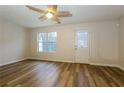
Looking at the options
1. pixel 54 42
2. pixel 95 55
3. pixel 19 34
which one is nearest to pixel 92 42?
pixel 95 55

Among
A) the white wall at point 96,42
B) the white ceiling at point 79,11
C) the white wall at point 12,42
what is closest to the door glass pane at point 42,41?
the white wall at point 96,42

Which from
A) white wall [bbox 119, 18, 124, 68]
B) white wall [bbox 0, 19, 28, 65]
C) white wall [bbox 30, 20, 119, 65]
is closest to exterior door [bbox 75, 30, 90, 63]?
white wall [bbox 30, 20, 119, 65]

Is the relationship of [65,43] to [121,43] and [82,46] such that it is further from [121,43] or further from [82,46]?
[121,43]

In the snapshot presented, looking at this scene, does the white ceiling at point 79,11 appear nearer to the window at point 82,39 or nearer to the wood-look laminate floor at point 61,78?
the window at point 82,39

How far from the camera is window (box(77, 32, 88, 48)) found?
250 inches

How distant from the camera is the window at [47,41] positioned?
23.9 ft

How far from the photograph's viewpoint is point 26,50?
796 cm

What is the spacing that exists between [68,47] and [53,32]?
4.58 feet

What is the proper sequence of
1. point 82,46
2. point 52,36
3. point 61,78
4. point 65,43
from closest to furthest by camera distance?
1. point 61,78
2. point 82,46
3. point 65,43
4. point 52,36

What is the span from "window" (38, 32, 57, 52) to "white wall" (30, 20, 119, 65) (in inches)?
12.3

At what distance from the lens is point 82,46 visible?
6.45 meters

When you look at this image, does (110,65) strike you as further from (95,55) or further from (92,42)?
(92,42)

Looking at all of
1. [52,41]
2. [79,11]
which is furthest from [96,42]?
[52,41]

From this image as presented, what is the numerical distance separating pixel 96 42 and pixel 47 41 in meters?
3.12
